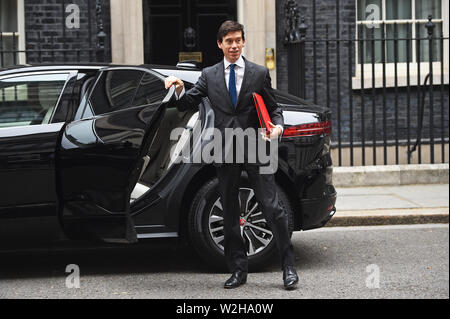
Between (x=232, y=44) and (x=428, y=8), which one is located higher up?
(x=428, y=8)

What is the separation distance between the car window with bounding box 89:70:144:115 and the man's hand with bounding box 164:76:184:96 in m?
0.60

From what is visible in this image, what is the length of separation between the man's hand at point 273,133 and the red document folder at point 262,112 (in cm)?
2

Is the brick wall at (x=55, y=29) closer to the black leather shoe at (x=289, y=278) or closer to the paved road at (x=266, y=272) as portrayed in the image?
the paved road at (x=266, y=272)

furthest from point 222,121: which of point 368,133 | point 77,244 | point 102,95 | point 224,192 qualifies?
point 368,133

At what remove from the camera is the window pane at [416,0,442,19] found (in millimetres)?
12703

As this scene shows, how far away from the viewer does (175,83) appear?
564 centimetres

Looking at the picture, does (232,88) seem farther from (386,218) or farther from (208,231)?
(386,218)

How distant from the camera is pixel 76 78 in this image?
622 cm

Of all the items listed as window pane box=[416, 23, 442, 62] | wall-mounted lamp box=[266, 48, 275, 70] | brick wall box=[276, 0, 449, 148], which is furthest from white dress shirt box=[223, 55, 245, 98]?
window pane box=[416, 23, 442, 62]

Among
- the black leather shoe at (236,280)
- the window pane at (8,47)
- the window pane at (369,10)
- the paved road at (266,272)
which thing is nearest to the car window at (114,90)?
the paved road at (266,272)

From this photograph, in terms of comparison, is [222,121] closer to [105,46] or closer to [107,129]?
[107,129]

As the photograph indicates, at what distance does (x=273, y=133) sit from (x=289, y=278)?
102 cm

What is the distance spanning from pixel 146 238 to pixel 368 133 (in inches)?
267

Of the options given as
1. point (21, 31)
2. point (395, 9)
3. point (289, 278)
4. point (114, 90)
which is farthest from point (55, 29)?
point (289, 278)
